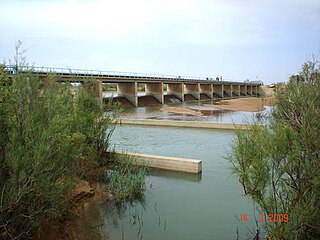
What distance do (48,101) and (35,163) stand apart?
204 centimetres

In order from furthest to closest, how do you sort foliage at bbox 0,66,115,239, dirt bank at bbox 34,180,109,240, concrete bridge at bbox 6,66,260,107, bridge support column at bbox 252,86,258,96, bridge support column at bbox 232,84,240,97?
bridge support column at bbox 252,86,258,96 < bridge support column at bbox 232,84,240,97 < concrete bridge at bbox 6,66,260,107 < dirt bank at bbox 34,180,109,240 < foliage at bbox 0,66,115,239

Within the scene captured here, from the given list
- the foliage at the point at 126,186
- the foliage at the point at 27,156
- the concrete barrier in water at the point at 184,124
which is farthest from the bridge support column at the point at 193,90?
the foliage at the point at 27,156

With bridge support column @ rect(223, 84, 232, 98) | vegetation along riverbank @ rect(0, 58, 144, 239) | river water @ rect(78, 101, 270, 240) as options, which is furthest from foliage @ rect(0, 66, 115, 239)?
bridge support column @ rect(223, 84, 232, 98)

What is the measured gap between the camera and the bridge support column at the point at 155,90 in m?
53.8

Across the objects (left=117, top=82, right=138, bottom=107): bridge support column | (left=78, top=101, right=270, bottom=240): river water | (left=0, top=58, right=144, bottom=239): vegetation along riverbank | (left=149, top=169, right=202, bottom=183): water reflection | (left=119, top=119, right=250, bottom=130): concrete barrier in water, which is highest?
(left=117, top=82, right=138, bottom=107): bridge support column

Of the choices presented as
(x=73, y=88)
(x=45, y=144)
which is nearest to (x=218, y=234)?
(x=45, y=144)

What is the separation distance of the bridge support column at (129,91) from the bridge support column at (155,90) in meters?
7.33

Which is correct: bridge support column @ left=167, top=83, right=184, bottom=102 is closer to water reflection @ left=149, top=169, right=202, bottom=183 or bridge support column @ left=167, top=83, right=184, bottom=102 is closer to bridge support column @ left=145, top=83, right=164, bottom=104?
bridge support column @ left=145, top=83, right=164, bottom=104

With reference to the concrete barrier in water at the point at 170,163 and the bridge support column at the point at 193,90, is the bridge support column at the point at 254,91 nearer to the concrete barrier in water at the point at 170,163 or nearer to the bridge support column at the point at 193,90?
the bridge support column at the point at 193,90

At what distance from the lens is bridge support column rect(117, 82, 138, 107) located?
47.4m

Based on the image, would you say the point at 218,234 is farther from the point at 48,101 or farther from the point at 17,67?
the point at 17,67

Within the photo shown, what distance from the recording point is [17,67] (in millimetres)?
6590

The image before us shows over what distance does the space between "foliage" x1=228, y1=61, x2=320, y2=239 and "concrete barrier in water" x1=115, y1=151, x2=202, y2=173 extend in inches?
221

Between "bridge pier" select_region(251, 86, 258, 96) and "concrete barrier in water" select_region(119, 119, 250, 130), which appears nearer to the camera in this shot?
"concrete barrier in water" select_region(119, 119, 250, 130)
